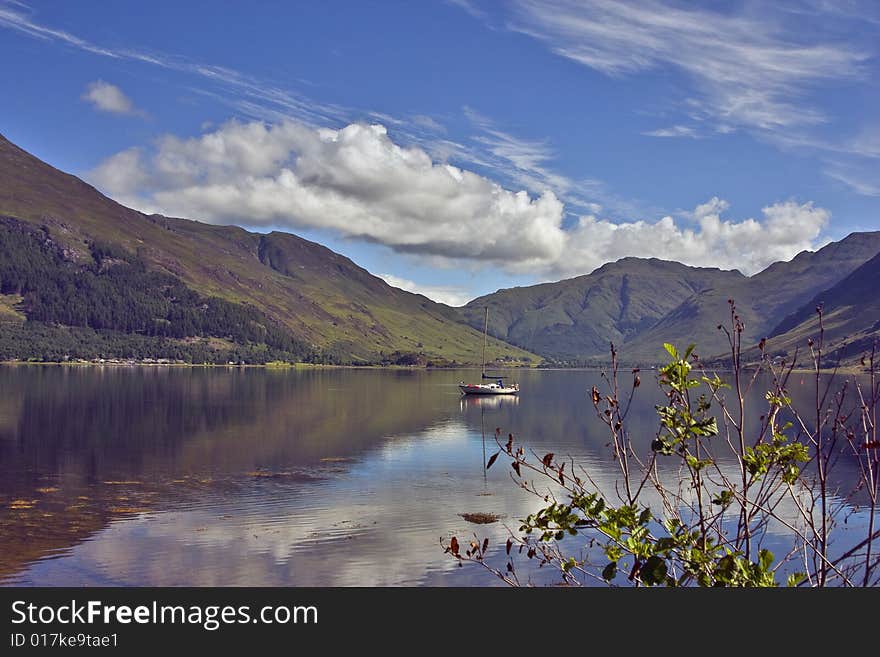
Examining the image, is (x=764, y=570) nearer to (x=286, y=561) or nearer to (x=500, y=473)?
(x=286, y=561)

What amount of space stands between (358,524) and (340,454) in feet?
117

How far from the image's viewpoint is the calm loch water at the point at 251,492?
136ft

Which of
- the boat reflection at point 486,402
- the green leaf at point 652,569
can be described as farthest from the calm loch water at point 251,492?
the green leaf at point 652,569

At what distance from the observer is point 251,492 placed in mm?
63062

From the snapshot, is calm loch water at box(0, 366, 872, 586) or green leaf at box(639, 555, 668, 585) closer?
green leaf at box(639, 555, 668, 585)

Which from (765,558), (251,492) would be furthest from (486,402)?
(765,558)

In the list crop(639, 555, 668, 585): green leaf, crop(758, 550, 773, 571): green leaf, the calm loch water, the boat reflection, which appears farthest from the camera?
the boat reflection

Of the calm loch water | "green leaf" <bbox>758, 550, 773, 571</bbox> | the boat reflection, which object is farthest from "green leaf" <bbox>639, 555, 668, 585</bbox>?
the boat reflection

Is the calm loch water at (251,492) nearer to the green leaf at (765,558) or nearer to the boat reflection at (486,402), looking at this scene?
the boat reflection at (486,402)

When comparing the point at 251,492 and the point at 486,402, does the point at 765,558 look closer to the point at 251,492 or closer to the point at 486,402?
the point at 251,492

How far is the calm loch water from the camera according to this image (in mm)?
41438

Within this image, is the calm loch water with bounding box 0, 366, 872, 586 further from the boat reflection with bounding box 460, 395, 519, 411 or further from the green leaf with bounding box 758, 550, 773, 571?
the green leaf with bounding box 758, 550, 773, 571

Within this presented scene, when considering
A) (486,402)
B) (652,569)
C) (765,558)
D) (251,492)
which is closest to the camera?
(652,569)

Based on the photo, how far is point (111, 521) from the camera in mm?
51875
